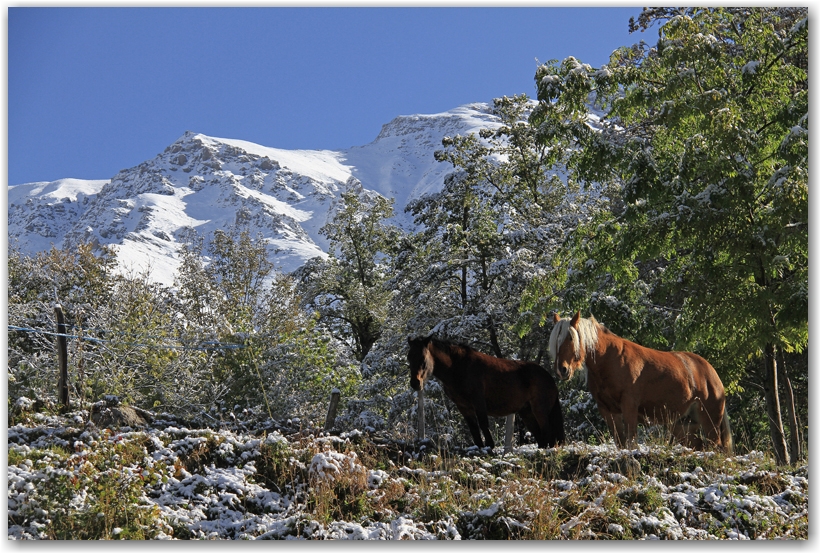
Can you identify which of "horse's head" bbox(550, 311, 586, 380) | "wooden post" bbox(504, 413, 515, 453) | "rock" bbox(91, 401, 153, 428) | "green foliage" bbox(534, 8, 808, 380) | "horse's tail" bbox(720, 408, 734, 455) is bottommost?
"horse's tail" bbox(720, 408, 734, 455)

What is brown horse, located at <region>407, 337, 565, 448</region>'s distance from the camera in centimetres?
801

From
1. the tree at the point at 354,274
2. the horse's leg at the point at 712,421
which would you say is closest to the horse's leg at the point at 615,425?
the horse's leg at the point at 712,421

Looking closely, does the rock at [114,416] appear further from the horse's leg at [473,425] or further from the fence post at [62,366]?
the horse's leg at [473,425]

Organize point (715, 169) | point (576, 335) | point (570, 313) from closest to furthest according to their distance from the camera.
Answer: point (576, 335) < point (715, 169) < point (570, 313)

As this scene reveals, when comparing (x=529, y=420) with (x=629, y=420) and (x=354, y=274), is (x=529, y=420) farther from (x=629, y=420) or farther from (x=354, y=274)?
(x=354, y=274)

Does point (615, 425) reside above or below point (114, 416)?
below

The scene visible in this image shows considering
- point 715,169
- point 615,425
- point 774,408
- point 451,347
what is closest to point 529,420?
point 615,425

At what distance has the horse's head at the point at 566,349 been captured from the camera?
23.8 ft

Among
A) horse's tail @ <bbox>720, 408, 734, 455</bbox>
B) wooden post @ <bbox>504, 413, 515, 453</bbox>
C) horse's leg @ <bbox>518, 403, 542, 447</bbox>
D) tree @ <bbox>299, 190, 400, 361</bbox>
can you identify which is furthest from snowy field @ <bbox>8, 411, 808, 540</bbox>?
tree @ <bbox>299, 190, 400, 361</bbox>

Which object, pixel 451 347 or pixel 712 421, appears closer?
pixel 451 347

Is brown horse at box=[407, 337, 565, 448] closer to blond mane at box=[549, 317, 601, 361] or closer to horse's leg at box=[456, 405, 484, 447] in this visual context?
horse's leg at box=[456, 405, 484, 447]

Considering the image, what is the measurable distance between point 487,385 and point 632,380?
5.25 ft

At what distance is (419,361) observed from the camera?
25.3 feet

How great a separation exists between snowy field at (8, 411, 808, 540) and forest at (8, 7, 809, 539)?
0.03 metres
